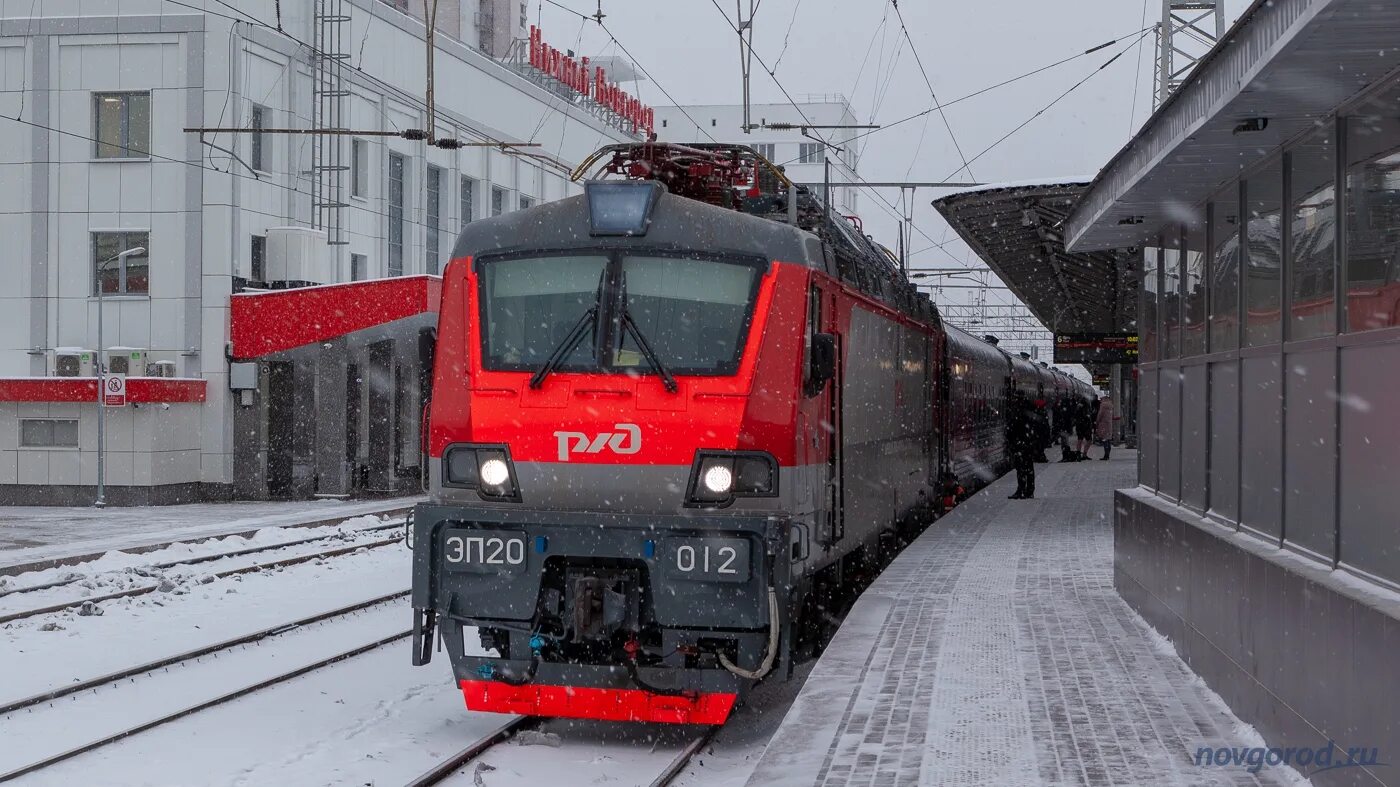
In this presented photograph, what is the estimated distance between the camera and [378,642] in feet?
38.6

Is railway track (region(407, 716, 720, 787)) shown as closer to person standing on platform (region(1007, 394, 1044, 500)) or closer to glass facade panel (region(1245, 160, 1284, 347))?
glass facade panel (region(1245, 160, 1284, 347))

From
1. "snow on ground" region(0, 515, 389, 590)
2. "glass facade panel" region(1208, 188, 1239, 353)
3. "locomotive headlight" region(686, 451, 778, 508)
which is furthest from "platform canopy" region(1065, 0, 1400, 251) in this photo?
"snow on ground" region(0, 515, 389, 590)

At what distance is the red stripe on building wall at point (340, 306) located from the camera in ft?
92.8

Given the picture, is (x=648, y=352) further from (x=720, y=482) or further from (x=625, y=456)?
(x=720, y=482)

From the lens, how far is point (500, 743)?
838 centimetres

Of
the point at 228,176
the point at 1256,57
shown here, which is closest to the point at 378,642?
the point at 1256,57

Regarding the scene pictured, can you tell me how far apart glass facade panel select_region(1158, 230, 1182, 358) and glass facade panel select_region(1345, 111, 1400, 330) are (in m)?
4.19

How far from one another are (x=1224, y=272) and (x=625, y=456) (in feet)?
12.0

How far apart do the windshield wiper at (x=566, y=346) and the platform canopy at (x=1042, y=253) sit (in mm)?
6647

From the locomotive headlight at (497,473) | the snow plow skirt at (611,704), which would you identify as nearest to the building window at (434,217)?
the locomotive headlight at (497,473)

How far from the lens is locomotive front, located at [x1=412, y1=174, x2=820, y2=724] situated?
7863 mm

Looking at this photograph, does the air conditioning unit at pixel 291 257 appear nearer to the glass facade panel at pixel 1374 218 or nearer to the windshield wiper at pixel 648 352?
the windshield wiper at pixel 648 352

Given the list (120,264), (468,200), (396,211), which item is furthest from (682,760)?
(468,200)

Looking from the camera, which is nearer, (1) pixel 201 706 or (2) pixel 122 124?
(1) pixel 201 706
